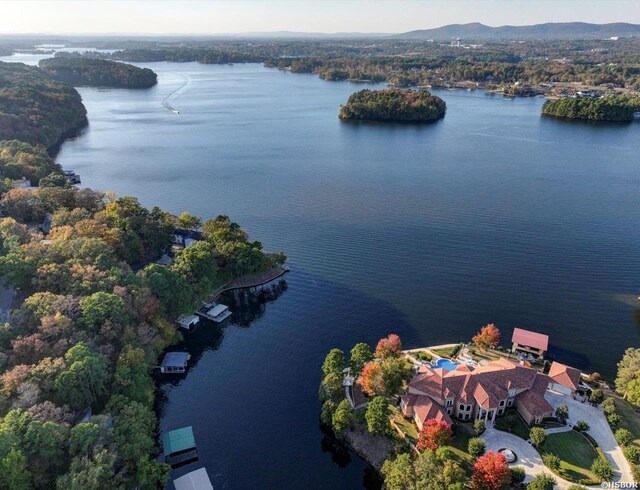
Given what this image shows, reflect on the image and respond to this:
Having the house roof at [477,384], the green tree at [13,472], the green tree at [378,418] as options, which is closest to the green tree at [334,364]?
the green tree at [378,418]

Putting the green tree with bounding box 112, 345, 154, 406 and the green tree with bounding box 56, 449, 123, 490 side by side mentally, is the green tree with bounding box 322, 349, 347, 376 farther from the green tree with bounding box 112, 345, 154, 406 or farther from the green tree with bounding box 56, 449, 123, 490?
the green tree with bounding box 56, 449, 123, 490

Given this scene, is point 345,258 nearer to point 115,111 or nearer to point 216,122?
point 216,122

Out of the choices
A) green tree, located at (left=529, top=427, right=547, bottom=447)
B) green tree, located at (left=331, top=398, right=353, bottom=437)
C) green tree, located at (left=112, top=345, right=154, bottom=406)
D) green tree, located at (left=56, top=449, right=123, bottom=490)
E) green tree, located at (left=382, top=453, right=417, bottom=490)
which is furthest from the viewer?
green tree, located at (left=112, top=345, right=154, bottom=406)

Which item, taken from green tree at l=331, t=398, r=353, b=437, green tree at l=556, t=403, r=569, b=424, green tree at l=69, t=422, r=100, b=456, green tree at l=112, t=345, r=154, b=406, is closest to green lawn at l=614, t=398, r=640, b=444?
green tree at l=556, t=403, r=569, b=424

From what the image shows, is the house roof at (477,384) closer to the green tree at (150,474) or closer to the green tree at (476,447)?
the green tree at (476,447)

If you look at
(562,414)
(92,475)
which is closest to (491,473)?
(562,414)

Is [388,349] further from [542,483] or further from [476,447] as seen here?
[542,483]

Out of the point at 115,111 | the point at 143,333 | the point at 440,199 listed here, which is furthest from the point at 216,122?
the point at 143,333
